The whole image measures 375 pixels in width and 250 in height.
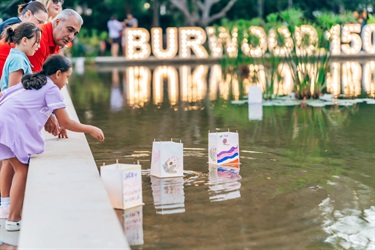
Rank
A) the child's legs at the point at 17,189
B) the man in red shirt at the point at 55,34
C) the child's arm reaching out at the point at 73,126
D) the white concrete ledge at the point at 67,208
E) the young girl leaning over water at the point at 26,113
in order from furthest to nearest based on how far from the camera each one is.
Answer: the man in red shirt at the point at 55,34 < the child's arm reaching out at the point at 73,126 < the young girl leaning over water at the point at 26,113 < the child's legs at the point at 17,189 < the white concrete ledge at the point at 67,208

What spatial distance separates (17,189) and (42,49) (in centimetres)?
154

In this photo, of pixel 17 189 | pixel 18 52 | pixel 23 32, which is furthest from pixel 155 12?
pixel 17 189

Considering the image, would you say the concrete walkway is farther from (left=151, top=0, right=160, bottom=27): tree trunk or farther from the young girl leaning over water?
(left=151, top=0, right=160, bottom=27): tree trunk

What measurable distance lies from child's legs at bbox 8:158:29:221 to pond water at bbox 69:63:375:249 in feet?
2.12

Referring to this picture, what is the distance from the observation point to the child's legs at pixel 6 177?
6.40 m

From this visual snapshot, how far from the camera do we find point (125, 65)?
93.1ft

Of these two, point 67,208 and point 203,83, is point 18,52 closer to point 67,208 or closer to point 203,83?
point 67,208

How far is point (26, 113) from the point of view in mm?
6336

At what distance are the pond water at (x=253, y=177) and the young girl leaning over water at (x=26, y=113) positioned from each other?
2.51 ft

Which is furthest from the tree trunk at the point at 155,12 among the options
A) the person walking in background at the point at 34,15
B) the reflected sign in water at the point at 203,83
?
the person walking in background at the point at 34,15

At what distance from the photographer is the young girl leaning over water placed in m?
6.24

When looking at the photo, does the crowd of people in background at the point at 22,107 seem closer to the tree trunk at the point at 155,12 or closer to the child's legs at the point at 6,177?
the child's legs at the point at 6,177

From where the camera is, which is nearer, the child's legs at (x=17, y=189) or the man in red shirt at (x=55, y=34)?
the child's legs at (x=17, y=189)

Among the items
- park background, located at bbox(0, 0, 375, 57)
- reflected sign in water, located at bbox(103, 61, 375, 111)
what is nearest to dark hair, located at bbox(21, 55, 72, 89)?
reflected sign in water, located at bbox(103, 61, 375, 111)
